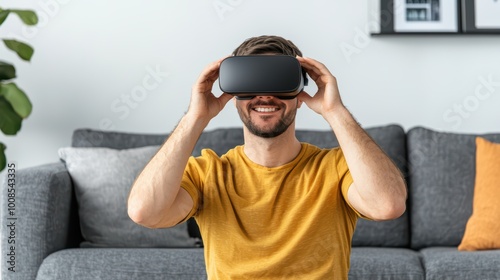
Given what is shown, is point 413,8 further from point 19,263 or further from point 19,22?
point 19,263

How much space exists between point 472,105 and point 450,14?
0.42m

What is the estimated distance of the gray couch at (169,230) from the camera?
220cm

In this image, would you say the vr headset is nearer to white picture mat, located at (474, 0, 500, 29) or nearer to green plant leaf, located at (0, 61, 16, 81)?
green plant leaf, located at (0, 61, 16, 81)

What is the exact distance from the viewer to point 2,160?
2.44m

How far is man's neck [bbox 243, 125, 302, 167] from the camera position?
1524mm

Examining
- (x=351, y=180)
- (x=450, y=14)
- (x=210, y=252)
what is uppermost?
(x=450, y=14)

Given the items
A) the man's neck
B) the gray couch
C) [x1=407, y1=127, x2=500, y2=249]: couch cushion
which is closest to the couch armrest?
the gray couch

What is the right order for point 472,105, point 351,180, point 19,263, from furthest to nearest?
point 472,105, point 19,263, point 351,180

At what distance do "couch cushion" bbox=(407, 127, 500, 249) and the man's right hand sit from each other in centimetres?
133

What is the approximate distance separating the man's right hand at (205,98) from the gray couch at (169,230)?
79 cm

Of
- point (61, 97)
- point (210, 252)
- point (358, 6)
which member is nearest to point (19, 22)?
point (61, 97)

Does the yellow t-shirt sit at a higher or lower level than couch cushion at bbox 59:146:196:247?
higher

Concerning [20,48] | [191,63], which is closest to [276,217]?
[20,48]

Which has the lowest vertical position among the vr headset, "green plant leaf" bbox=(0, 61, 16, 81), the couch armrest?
the couch armrest
